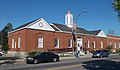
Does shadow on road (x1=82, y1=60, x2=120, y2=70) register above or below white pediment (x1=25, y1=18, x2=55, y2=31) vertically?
below

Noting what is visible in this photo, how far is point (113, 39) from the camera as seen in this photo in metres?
74.9

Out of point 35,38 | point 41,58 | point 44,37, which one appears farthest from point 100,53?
point 41,58

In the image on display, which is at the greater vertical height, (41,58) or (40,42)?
(40,42)

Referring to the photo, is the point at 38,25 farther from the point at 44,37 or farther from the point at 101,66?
the point at 101,66

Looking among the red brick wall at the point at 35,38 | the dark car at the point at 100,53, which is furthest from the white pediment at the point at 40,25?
the dark car at the point at 100,53

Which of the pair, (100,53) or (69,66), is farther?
(100,53)

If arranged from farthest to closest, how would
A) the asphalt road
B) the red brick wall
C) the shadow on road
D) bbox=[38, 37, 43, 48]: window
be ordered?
bbox=[38, 37, 43, 48]: window < the red brick wall < the asphalt road < the shadow on road

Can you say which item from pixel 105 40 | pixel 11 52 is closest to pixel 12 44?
pixel 11 52

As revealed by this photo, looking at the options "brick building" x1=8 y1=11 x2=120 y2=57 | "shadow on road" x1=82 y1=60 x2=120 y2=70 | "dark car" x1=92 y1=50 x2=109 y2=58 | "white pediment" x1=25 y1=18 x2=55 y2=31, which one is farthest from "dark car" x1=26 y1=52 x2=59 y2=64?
"white pediment" x1=25 y1=18 x2=55 y2=31

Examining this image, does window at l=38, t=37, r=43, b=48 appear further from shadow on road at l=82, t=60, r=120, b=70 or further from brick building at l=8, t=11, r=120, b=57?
shadow on road at l=82, t=60, r=120, b=70

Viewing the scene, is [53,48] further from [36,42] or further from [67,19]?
[67,19]

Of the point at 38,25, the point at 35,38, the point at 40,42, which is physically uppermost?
the point at 38,25

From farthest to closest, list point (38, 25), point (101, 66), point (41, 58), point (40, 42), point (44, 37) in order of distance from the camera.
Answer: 1. point (44, 37)
2. point (40, 42)
3. point (38, 25)
4. point (41, 58)
5. point (101, 66)

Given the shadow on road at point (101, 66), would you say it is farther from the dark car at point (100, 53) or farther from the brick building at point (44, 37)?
the brick building at point (44, 37)
